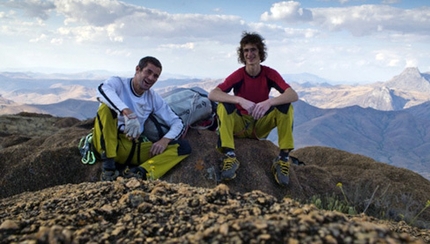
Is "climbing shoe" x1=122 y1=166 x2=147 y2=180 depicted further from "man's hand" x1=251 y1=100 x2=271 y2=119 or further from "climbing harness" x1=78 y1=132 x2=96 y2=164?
"man's hand" x1=251 y1=100 x2=271 y2=119

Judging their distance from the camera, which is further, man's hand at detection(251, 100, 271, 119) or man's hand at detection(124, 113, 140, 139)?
man's hand at detection(251, 100, 271, 119)

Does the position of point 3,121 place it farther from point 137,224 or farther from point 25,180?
point 137,224

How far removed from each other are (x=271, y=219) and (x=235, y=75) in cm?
497

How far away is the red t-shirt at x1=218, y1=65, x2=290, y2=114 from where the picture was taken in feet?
22.4

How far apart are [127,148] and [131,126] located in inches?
26.3

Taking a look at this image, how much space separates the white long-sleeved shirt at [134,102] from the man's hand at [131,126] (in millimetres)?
175

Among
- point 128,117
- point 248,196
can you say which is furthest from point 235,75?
point 248,196

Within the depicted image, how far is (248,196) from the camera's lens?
2.78 meters

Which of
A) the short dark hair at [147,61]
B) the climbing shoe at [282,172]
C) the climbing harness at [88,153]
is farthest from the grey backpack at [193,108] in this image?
the climbing shoe at [282,172]

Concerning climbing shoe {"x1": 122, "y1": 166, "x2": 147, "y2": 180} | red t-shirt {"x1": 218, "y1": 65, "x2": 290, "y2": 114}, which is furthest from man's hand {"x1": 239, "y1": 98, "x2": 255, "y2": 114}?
climbing shoe {"x1": 122, "y1": 166, "x2": 147, "y2": 180}

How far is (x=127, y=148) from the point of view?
21.1 feet

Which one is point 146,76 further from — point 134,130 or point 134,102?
point 134,130

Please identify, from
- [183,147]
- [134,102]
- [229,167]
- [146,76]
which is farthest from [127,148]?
[229,167]

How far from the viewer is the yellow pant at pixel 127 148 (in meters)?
6.07
